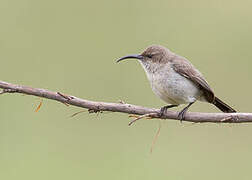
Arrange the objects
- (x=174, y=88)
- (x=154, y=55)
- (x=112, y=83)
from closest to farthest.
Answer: (x=174, y=88) < (x=154, y=55) < (x=112, y=83)

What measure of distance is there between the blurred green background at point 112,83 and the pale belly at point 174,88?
8.72ft

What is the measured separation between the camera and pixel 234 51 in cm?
1308

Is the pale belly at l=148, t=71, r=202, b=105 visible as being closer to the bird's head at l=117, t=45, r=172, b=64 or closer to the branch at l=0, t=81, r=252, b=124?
the bird's head at l=117, t=45, r=172, b=64

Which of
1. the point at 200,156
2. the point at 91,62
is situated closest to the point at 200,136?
the point at 200,156

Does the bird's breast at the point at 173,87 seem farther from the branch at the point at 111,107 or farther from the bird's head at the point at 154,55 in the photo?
the branch at the point at 111,107

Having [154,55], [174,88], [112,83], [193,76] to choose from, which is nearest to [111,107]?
[174,88]

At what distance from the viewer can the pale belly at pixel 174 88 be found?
23.3 ft

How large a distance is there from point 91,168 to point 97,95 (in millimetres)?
1865

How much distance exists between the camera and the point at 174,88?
280 inches

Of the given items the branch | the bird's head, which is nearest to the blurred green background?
the bird's head

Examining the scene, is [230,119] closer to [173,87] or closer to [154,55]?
[173,87]

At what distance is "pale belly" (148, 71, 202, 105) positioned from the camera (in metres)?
7.09

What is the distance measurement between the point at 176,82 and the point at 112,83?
4720 millimetres

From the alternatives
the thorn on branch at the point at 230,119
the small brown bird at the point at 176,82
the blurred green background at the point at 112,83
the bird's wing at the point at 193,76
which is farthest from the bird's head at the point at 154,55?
the blurred green background at the point at 112,83
